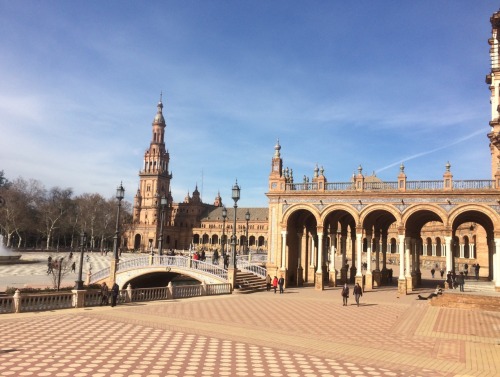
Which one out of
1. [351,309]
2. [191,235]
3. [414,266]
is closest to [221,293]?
[351,309]

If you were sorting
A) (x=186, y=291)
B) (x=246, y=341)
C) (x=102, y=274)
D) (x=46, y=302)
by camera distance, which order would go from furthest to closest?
(x=102, y=274) < (x=186, y=291) < (x=46, y=302) < (x=246, y=341)

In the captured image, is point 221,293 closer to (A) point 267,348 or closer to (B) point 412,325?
(B) point 412,325

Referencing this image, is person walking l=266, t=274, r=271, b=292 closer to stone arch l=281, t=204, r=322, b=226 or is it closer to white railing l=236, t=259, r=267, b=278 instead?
white railing l=236, t=259, r=267, b=278

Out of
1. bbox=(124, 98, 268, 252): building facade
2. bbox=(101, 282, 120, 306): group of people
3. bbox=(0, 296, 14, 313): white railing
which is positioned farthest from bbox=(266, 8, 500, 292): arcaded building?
bbox=(124, 98, 268, 252): building facade

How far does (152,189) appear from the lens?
124m

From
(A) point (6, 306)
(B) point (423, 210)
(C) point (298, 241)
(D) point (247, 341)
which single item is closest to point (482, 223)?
(B) point (423, 210)

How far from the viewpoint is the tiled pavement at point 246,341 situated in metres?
10.8

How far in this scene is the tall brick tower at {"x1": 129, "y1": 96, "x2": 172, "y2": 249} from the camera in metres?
120

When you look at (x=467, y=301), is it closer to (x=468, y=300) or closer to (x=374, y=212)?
(x=468, y=300)

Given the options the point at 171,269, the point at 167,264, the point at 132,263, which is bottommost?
the point at 171,269

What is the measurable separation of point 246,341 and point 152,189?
374 feet

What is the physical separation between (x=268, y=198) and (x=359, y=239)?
8.43 meters

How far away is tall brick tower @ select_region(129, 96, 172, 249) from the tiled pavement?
101m

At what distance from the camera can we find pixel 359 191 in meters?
33.3
